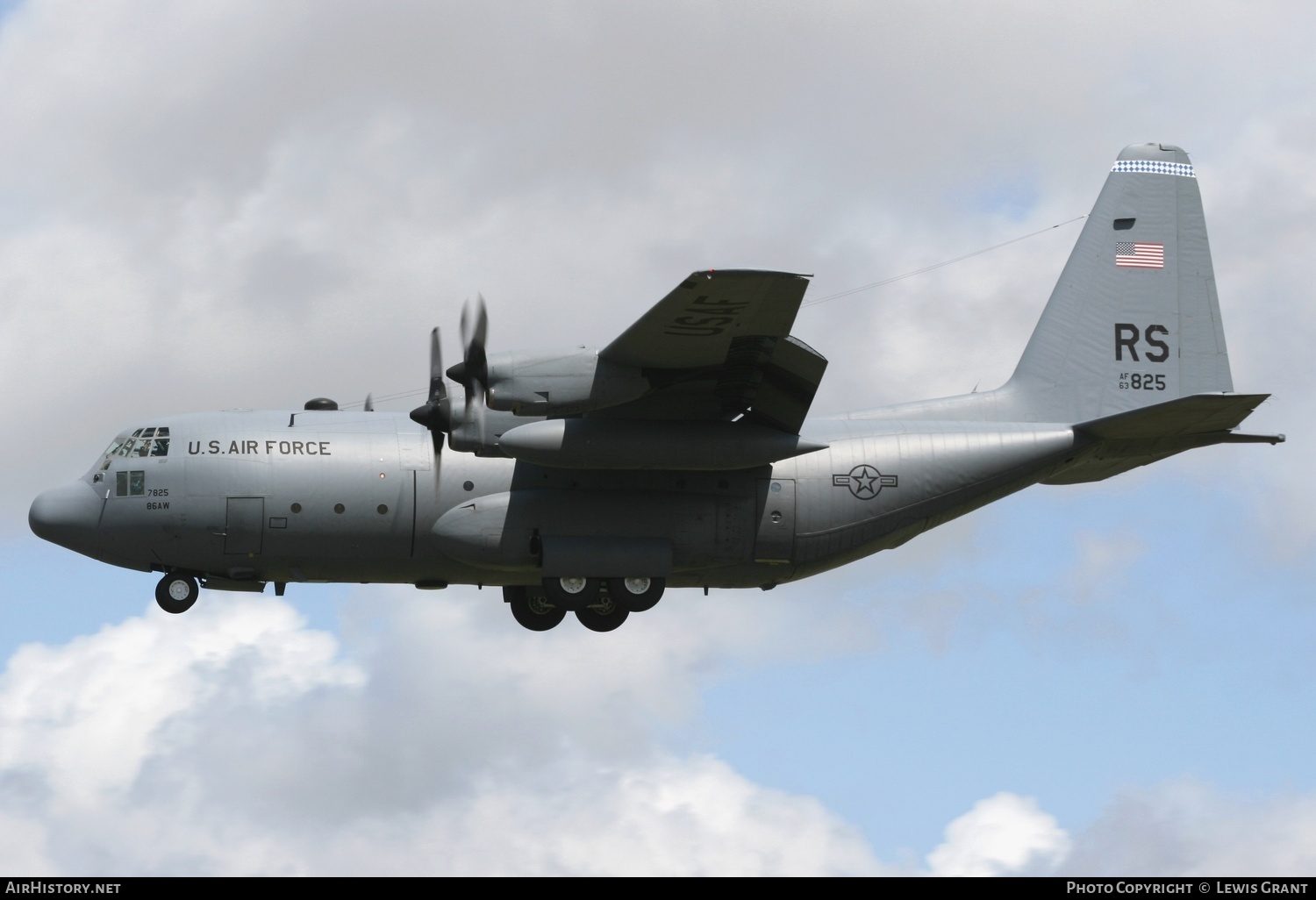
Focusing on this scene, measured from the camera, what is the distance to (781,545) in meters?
27.6

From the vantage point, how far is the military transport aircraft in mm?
25531

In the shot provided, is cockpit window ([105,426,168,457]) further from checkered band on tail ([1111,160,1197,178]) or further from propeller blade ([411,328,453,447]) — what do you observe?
checkered band on tail ([1111,160,1197,178])

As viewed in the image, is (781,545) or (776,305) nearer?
(776,305)

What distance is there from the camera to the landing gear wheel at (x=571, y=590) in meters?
27.0

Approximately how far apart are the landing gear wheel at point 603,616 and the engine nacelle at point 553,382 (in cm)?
397

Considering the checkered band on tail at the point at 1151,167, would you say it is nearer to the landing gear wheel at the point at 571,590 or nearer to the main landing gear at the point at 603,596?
the main landing gear at the point at 603,596

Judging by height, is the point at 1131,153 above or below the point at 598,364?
above

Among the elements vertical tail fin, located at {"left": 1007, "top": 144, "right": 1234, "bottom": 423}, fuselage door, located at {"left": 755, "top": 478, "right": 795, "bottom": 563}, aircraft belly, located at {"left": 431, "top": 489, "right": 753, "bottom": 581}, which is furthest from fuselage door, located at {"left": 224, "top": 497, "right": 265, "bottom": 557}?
vertical tail fin, located at {"left": 1007, "top": 144, "right": 1234, "bottom": 423}

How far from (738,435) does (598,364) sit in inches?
105

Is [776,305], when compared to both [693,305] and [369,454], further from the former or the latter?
[369,454]

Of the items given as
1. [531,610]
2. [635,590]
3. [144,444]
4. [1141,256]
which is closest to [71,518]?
[144,444]

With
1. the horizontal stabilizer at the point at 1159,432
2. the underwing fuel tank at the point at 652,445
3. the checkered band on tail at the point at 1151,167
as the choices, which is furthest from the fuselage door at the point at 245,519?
the checkered band on tail at the point at 1151,167

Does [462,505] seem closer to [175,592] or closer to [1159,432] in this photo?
[175,592]
